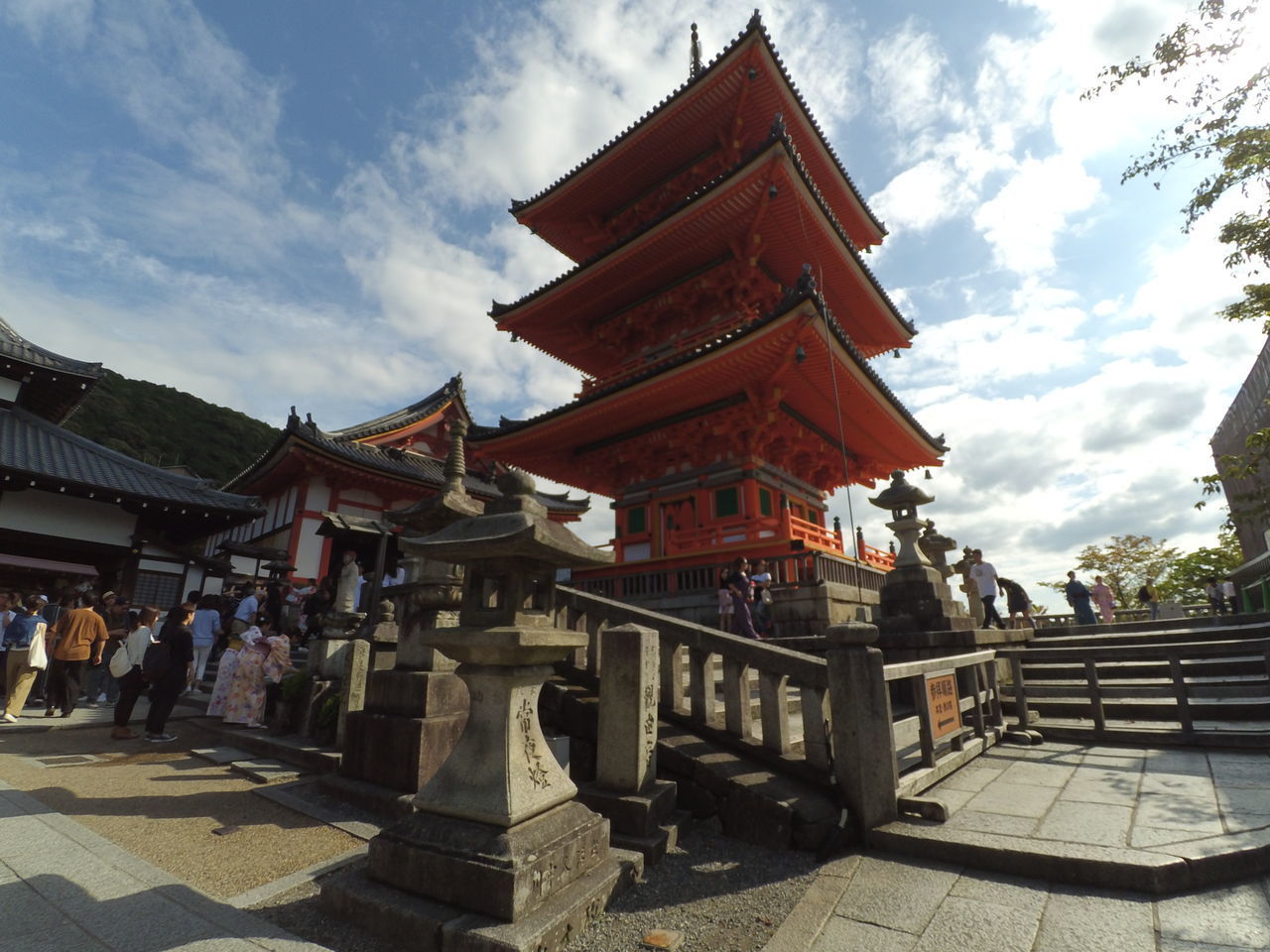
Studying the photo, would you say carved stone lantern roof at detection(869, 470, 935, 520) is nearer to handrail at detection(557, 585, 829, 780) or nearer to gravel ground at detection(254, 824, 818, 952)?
handrail at detection(557, 585, 829, 780)

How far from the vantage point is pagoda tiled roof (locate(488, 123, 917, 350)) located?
1123 centimetres

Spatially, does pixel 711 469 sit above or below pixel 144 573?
above

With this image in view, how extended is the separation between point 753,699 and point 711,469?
732 cm

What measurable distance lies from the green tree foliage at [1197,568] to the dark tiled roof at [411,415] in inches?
1582

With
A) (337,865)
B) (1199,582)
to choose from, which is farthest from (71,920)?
(1199,582)

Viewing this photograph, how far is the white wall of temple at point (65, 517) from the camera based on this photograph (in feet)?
41.4

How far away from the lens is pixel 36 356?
1474cm

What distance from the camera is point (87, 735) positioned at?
743 centimetres

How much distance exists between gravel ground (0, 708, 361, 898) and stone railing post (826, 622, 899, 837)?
3567 millimetres

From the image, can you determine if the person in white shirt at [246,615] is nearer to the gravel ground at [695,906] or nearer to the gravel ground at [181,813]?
the gravel ground at [181,813]

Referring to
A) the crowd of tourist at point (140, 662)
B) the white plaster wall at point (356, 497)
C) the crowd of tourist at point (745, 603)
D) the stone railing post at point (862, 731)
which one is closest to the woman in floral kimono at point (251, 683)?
the crowd of tourist at point (140, 662)

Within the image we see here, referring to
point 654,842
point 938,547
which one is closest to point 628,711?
point 654,842

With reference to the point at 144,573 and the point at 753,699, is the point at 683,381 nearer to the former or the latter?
the point at 753,699

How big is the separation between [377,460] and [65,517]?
8.25 meters
